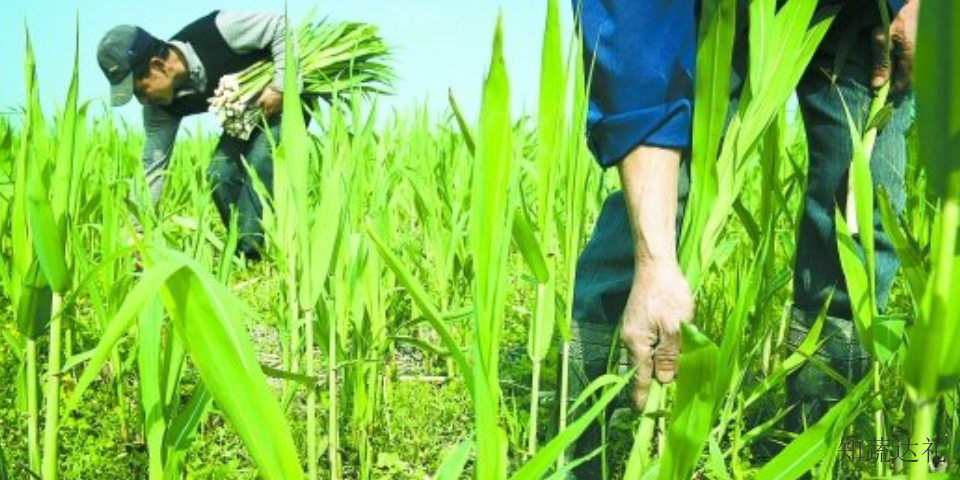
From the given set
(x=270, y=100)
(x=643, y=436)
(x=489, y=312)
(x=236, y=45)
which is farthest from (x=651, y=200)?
(x=236, y=45)

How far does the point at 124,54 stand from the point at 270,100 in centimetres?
62

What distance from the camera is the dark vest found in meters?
3.67

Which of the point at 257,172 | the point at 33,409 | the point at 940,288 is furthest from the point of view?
the point at 257,172

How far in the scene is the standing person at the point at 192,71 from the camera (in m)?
3.59

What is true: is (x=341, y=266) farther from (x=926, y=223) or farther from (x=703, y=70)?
(x=926, y=223)

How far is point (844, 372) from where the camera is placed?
1.43 meters

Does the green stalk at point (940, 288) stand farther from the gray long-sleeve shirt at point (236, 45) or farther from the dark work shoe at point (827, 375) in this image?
the gray long-sleeve shirt at point (236, 45)

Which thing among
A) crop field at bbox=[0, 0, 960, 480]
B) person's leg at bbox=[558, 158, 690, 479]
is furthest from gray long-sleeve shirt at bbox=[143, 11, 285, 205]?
person's leg at bbox=[558, 158, 690, 479]

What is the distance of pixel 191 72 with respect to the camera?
3.65 metres

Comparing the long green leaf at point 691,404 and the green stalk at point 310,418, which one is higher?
the long green leaf at point 691,404

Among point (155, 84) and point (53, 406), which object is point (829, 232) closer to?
point (53, 406)

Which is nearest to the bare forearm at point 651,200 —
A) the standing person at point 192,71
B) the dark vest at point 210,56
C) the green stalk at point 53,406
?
the green stalk at point 53,406

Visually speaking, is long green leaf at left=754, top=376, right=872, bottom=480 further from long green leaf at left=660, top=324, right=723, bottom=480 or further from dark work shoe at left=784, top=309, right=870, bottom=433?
dark work shoe at left=784, top=309, right=870, bottom=433

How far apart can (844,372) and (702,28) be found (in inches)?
35.8
